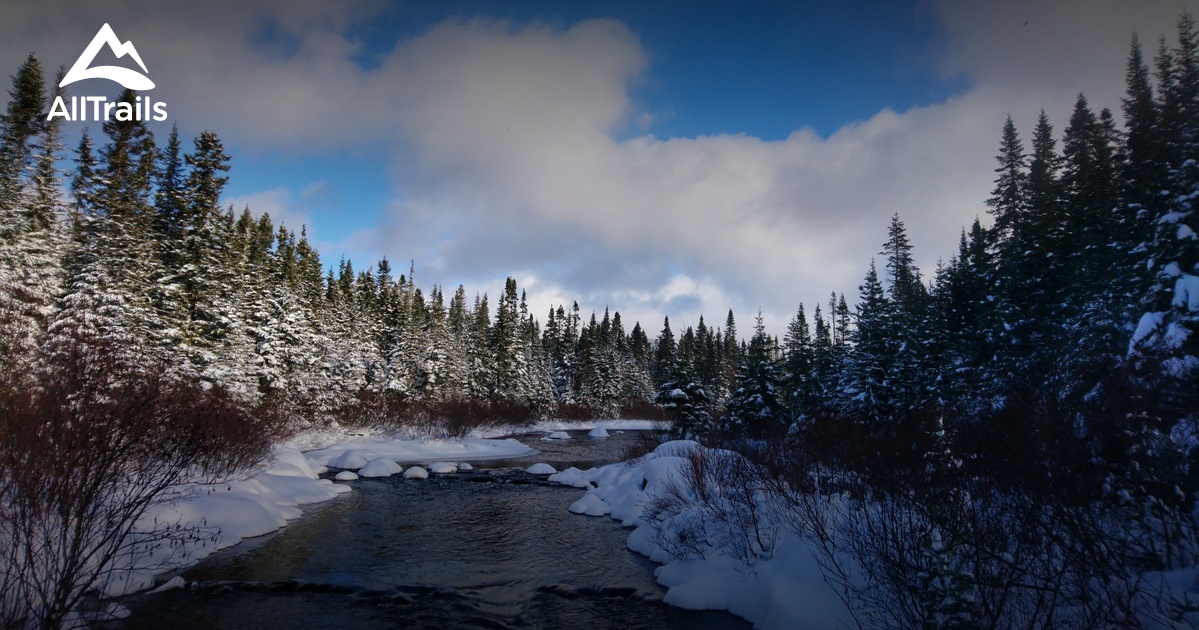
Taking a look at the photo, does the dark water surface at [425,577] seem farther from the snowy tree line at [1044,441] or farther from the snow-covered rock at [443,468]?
the snow-covered rock at [443,468]

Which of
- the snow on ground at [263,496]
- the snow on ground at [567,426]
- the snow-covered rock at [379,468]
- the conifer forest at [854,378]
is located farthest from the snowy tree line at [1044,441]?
the snow on ground at [567,426]

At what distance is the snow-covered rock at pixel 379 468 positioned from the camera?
2656 centimetres

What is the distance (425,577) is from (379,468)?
51.1ft

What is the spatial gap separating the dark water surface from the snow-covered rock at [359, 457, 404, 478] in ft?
19.7

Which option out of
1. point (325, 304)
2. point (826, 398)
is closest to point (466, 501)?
point (826, 398)

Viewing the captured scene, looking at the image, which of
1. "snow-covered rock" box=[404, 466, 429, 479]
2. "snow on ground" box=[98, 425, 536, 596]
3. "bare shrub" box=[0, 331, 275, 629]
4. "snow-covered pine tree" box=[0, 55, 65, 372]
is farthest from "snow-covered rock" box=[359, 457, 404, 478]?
"bare shrub" box=[0, 331, 275, 629]

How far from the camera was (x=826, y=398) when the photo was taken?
40250 mm

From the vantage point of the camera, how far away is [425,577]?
12820 mm

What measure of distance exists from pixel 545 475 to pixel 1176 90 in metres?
29.6

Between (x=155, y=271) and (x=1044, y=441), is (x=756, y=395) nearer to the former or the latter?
(x=1044, y=441)

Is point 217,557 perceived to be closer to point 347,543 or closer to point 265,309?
point 347,543

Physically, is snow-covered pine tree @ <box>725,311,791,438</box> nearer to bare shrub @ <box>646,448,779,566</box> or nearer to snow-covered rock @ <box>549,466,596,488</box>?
snow-covered rock @ <box>549,466,596,488</box>

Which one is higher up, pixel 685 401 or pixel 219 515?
pixel 685 401

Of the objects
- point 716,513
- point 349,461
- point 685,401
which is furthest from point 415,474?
point 716,513
